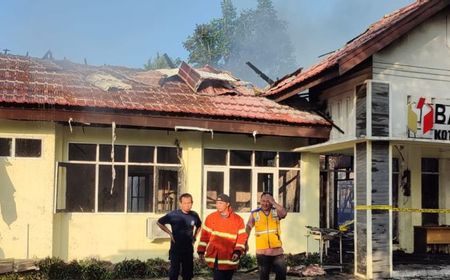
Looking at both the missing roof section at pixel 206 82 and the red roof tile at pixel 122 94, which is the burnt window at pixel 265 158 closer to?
the red roof tile at pixel 122 94

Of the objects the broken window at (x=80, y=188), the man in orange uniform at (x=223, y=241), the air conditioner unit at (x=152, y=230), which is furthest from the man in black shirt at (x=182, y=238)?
the broken window at (x=80, y=188)

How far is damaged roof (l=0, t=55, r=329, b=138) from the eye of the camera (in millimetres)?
10617

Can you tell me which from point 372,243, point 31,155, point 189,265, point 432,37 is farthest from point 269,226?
point 432,37

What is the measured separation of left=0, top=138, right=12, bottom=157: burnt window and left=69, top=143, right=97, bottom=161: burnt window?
4.24ft

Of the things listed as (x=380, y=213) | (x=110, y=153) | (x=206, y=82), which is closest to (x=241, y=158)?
(x=206, y=82)

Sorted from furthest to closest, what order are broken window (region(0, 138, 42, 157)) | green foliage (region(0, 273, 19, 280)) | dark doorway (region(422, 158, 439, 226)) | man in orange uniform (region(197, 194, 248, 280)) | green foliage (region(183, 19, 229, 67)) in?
green foliage (region(183, 19, 229, 67)), dark doorway (region(422, 158, 439, 226)), broken window (region(0, 138, 42, 157)), green foliage (region(0, 273, 19, 280)), man in orange uniform (region(197, 194, 248, 280))

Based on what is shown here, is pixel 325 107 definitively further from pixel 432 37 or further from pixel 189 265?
pixel 189 265

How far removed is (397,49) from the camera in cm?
1118

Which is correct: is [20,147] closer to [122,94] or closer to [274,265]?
[122,94]

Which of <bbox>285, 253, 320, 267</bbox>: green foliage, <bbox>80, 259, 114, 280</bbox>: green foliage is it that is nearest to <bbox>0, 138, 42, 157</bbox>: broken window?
<bbox>80, 259, 114, 280</bbox>: green foliage

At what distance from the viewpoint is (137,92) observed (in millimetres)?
11992

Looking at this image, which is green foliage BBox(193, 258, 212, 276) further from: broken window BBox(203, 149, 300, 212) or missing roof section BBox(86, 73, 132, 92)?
missing roof section BBox(86, 73, 132, 92)

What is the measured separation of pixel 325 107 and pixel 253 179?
2.55 meters

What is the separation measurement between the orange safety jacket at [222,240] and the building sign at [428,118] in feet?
18.1
